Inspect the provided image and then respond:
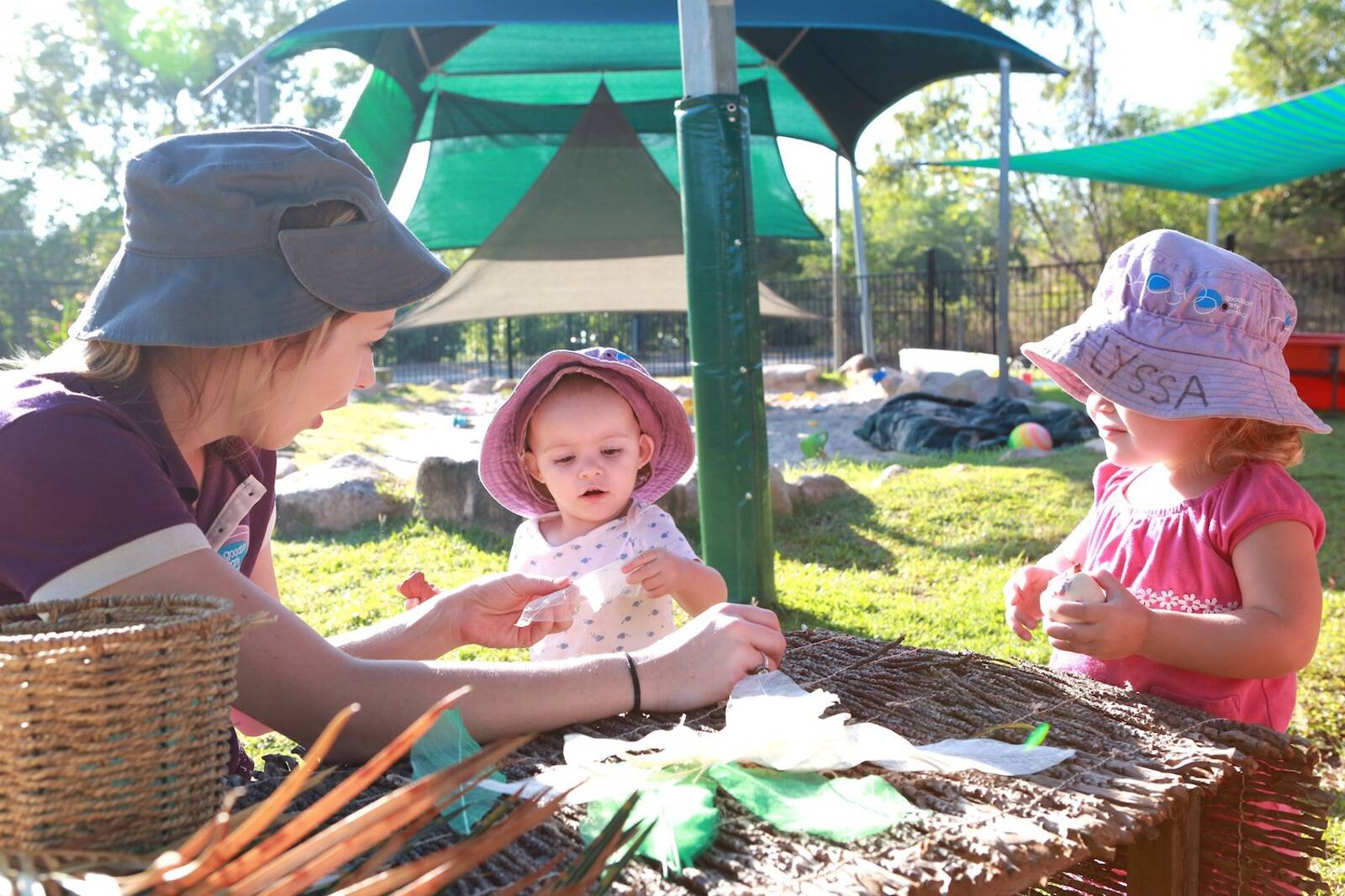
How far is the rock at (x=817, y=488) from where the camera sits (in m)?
5.88

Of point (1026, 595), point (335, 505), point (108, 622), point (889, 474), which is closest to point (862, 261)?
→ point (889, 474)

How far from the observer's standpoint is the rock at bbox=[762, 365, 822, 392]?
13953 mm

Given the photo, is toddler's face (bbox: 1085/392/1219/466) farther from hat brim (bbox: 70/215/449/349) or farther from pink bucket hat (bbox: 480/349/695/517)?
hat brim (bbox: 70/215/449/349)

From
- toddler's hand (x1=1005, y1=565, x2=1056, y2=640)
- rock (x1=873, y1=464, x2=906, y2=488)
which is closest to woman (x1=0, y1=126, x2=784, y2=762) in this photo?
toddler's hand (x1=1005, y1=565, x2=1056, y2=640)

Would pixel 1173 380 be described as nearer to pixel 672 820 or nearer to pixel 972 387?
pixel 672 820

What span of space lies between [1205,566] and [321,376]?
1.33 meters

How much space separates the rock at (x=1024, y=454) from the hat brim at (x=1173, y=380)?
571 centimetres

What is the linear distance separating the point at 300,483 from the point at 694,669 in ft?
17.2

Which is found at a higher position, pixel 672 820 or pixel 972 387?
pixel 672 820

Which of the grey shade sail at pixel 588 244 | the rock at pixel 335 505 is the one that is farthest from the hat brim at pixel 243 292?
the grey shade sail at pixel 588 244

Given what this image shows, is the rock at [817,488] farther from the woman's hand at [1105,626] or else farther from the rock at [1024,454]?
the woman's hand at [1105,626]

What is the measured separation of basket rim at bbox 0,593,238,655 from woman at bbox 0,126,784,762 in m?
0.16

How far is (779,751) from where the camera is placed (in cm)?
113

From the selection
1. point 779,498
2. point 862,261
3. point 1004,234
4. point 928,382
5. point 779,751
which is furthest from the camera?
point 862,261
